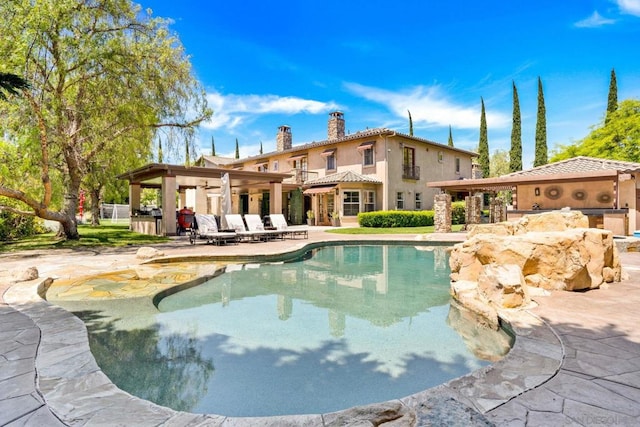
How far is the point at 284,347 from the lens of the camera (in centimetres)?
435

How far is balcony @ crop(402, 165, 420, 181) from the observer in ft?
84.1

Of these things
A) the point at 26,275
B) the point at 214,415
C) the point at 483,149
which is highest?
the point at 483,149

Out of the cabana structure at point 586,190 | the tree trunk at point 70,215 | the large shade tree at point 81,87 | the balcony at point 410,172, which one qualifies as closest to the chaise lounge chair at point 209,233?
the large shade tree at point 81,87

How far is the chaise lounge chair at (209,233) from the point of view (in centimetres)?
1310

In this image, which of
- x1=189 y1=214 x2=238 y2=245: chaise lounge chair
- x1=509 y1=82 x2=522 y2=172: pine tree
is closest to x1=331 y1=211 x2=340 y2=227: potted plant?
x1=189 y1=214 x2=238 y2=245: chaise lounge chair

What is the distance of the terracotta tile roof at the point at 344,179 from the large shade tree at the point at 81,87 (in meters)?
11.4

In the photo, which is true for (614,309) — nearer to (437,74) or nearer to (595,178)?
(595,178)

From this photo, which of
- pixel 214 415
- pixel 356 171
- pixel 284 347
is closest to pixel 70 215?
pixel 284 347

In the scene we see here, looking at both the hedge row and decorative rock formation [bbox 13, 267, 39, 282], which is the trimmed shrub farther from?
decorative rock formation [bbox 13, 267, 39, 282]

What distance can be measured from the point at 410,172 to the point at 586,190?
1100cm

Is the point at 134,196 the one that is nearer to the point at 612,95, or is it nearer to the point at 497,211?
the point at 497,211

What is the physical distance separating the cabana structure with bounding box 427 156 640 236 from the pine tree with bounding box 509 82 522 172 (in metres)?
17.4

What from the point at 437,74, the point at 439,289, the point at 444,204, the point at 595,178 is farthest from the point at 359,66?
the point at 439,289

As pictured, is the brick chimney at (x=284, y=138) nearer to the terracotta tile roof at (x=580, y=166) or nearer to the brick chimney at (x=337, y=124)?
the brick chimney at (x=337, y=124)
